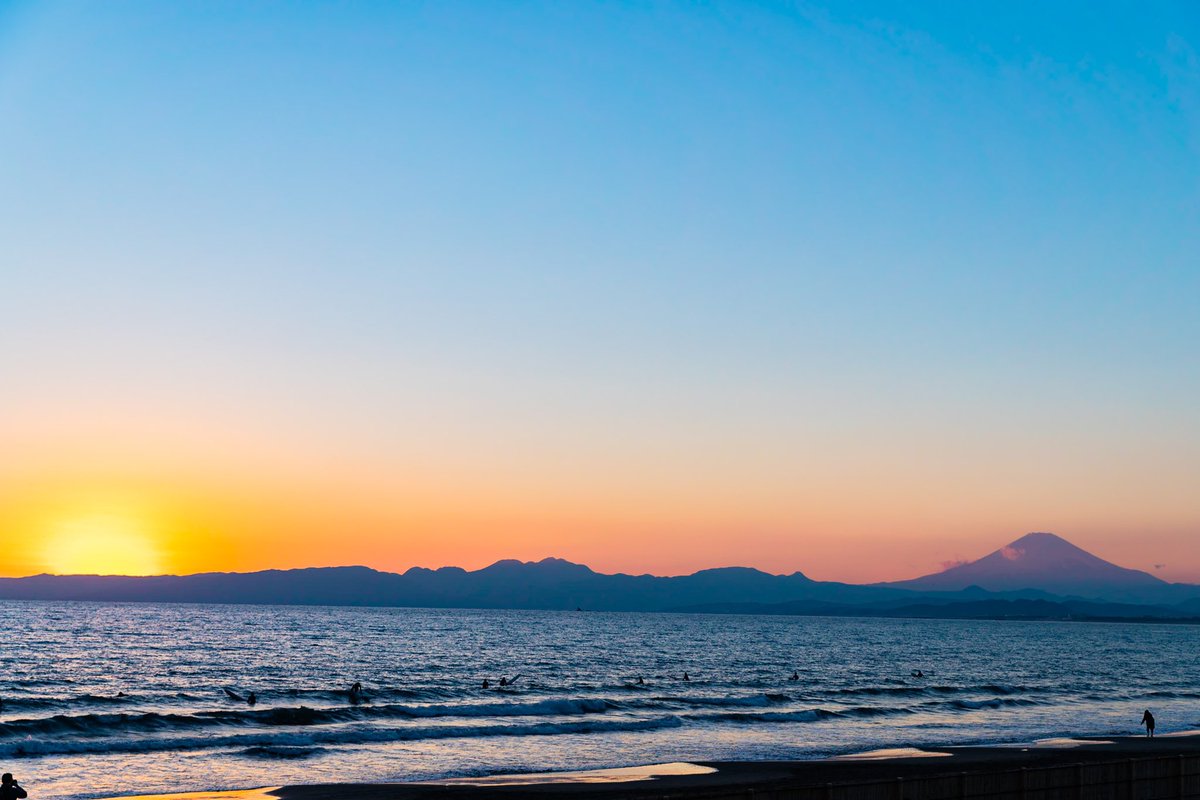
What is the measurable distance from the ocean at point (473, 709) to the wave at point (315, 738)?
148mm

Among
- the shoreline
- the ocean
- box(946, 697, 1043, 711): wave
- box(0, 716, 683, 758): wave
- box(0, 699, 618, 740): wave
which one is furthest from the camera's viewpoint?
box(946, 697, 1043, 711): wave

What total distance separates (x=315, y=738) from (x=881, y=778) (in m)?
27.6

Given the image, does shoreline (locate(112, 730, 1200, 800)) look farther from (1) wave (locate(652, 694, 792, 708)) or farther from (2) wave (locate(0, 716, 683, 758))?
(1) wave (locate(652, 694, 792, 708))

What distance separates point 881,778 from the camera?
1104 inches

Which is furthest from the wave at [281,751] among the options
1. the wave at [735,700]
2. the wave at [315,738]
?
the wave at [735,700]

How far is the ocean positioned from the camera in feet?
→ 134

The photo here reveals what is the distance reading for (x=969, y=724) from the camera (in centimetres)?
5884

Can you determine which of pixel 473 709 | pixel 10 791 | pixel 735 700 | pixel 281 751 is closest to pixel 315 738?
pixel 281 751

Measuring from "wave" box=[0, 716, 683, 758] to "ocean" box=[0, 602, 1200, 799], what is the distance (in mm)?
148

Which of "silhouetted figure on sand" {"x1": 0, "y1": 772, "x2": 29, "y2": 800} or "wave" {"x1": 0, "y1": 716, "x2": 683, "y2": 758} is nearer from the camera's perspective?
"silhouetted figure on sand" {"x1": 0, "y1": 772, "x2": 29, "y2": 800}

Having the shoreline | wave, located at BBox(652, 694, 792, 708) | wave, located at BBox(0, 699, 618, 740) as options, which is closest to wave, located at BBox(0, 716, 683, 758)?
wave, located at BBox(0, 699, 618, 740)

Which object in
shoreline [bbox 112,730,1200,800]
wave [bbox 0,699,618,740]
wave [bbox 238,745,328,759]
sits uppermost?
shoreline [bbox 112,730,1200,800]

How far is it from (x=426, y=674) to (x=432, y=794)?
56.0 meters

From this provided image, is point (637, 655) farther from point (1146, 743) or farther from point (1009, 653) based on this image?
point (1146, 743)
